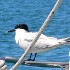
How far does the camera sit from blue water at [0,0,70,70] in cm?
1485

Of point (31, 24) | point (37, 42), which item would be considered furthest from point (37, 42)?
point (31, 24)

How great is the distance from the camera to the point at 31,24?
78.4 feet

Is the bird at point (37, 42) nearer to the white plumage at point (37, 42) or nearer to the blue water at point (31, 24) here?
A: the white plumage at point (37, 42)

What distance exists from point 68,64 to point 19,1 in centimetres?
3480

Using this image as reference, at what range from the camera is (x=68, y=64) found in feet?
16.3

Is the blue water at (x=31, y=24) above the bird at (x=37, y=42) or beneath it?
above

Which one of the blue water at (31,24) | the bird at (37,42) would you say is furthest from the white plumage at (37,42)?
the blue water at (31,24)

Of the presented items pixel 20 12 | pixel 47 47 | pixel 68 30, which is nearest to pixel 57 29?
pixel 68 30

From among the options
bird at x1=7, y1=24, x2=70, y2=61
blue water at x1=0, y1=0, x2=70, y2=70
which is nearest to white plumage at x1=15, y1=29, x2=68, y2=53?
bird at x1=7, y1=24, x2=70, y2=61

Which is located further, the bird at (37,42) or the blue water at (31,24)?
the blue water at (31,24)

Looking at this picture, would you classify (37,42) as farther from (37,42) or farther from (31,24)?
(31,24)

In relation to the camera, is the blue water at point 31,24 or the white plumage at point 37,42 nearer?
the white plumage at point 37,42

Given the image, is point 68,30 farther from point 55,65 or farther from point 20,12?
point 55,65

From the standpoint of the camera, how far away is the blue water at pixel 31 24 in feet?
48.7
